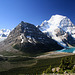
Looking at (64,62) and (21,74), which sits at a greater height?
(64,62)

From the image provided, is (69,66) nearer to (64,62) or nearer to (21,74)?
(64,62)

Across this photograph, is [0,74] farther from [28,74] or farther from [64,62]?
[64,62]

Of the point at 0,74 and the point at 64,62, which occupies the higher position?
the point at 64,62

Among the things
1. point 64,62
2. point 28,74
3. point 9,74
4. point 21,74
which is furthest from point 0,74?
point 64,62

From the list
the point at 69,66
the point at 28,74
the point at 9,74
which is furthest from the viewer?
the point at 9,74

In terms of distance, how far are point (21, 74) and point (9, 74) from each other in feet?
35.4

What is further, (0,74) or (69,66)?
(0,74)

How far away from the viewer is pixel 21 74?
68562mm

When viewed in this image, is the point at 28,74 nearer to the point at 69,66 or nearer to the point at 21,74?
the point at 21,74

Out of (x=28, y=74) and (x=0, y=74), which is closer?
(x=28, y=74)

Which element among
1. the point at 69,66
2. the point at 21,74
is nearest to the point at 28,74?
the point at 21,74

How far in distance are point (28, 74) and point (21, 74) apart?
7.02 meters

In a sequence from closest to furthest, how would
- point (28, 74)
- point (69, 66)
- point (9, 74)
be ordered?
point (69, 66) < point (28, 74) < point (9, 74)

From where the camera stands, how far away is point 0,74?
7194 cm
